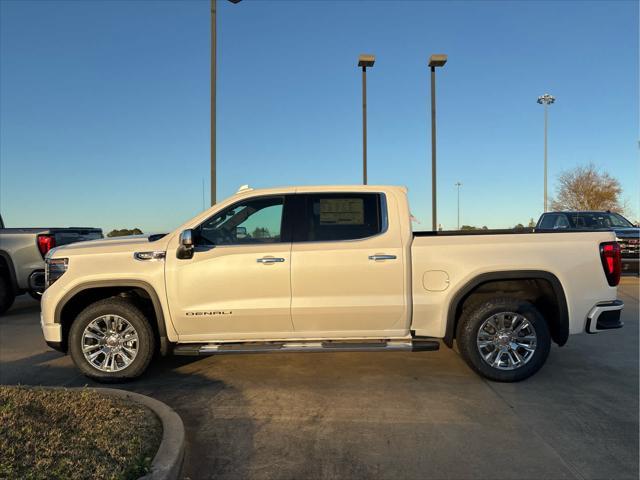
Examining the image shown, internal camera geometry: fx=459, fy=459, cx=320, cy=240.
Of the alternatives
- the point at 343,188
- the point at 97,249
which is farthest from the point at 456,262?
the point at 97,249

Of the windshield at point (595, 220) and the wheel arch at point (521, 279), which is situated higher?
the windshield at point (595, 220)

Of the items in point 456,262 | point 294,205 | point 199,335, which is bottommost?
point 199,335

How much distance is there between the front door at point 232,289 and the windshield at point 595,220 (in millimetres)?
11370

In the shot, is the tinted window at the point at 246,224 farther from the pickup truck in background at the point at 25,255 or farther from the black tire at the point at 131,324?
the pickup truck in background at the point at 25,255

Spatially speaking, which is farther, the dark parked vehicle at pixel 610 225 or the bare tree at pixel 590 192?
the bare tree at pixel 590 192

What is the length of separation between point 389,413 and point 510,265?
1.92 meters

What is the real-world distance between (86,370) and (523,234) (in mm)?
4759

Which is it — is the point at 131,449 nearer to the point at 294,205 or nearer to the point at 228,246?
the point at 228,246

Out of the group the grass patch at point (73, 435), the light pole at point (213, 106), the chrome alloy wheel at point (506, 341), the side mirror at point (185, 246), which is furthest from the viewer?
the light pole at point (213, 106)

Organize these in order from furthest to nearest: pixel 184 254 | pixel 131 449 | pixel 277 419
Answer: pixel 184 254
pixel 277 419
pixel 131 449

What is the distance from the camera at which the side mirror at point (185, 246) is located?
4.46 metres

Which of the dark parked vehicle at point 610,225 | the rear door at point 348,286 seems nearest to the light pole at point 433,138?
the dark parked vehicle at point 610,225

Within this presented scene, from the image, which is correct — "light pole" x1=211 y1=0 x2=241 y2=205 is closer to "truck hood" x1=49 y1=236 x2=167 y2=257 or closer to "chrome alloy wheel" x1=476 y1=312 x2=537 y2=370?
"truck hood" x1=49 y1=236 x2=167 y2=257

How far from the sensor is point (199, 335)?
4789 mm
